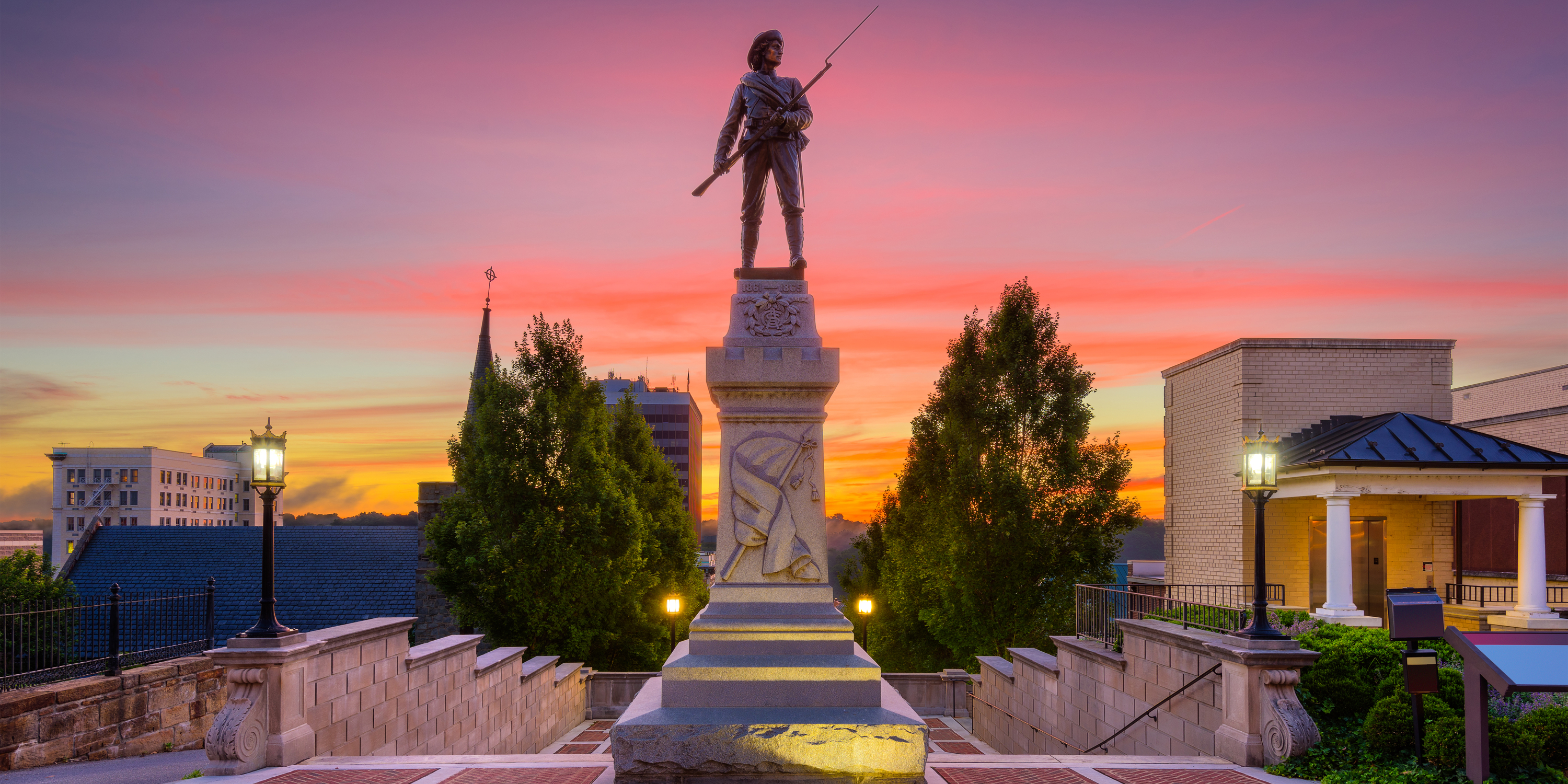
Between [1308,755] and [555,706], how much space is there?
40.4 ft

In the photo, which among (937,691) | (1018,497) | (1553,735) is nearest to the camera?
(1553,735)

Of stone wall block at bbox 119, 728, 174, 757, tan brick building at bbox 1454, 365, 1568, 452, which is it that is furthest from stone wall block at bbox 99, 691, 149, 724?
tan brick building at bbox 1454, 365, 1568, 452

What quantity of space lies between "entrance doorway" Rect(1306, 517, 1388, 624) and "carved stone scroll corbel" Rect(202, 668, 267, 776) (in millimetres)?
22844

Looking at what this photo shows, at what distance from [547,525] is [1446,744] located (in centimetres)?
1847

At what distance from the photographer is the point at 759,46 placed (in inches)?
336

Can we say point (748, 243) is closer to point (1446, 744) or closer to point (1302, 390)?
point (1446, 744)

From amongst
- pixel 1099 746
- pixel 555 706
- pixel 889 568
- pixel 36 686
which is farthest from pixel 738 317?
pixel 889 568

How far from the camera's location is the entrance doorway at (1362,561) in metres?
21.5

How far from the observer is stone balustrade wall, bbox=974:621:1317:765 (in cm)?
813

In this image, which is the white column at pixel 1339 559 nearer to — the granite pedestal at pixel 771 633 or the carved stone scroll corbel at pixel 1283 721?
the carved stone scroll corbel at pixel 1283 721

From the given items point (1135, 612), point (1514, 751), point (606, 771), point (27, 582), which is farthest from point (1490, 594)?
point (27, 582)

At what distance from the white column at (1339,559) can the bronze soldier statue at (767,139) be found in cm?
Answer: 1572

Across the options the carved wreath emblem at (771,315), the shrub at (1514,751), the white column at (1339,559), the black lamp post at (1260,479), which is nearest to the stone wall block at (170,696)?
the carved wreath emblem at (771,315)

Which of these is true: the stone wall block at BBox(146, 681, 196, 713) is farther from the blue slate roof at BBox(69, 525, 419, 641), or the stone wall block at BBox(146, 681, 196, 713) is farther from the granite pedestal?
the blue slate roof at BBox(69, 525, 419, 641)
